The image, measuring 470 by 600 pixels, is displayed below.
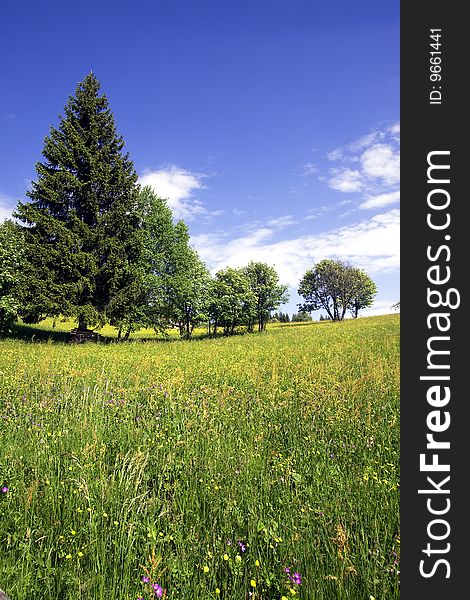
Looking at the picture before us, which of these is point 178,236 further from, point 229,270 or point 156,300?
point 229,270

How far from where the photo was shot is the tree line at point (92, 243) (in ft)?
76.6

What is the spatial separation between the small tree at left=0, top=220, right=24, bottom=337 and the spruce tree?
1.85 ft

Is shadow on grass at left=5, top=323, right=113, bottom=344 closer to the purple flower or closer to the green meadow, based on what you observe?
the green meadow

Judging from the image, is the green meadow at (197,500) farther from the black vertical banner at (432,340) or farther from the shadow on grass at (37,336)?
the shadow on grass at (37,336)

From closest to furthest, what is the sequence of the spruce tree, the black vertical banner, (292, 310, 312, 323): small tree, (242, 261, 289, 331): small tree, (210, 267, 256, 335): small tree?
the black vertical banner → the spruce tree → (210, 267, 256, 335): small tree → (242, 261, 289, 331): small tree → (292, 310, 312, 323): small tree

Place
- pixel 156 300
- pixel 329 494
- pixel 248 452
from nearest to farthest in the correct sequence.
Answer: pixel 329 494 < pixel 248 452 < pixel 156 300

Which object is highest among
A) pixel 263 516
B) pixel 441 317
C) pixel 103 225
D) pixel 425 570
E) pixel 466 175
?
pixel 103 225

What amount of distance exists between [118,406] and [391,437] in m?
4.25

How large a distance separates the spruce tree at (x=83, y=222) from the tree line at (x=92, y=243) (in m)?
0.07

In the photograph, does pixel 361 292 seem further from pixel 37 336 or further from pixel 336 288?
pixel 37 336

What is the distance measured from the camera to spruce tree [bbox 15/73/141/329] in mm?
23562

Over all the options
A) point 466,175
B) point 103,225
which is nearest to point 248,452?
point 466,175

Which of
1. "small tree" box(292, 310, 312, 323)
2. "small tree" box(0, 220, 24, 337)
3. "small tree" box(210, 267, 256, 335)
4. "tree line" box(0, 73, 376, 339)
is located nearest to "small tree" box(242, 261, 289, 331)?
"small tree" box(210, 267, 256, 335)

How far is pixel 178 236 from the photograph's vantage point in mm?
33094
